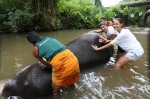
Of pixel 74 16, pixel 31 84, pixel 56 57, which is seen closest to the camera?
pixel 56 57

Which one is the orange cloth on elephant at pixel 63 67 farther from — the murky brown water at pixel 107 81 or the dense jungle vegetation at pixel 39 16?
the dense jungle vegetation at pixel 39 16

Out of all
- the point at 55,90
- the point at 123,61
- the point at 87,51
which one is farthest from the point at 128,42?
the point at 55,90

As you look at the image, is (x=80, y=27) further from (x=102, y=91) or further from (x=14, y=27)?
(x=102, y=91)

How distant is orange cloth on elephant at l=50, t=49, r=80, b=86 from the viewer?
10.8 ft

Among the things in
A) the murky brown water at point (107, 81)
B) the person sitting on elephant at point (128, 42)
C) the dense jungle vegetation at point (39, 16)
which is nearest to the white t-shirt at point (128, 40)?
the person sitting on elephant at point (128, 42)

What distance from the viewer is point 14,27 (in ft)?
38.7

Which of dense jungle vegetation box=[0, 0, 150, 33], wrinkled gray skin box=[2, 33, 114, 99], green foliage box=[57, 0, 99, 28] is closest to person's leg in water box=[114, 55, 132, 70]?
wrinkled gray skin box=[2, 33, 114, 99]

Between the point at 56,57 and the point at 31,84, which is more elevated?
the point at 56,57

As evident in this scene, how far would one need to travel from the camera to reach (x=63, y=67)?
3295 millimetres

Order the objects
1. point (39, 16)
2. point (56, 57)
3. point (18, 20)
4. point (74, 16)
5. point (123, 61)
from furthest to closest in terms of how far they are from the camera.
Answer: point (74, 16), point (39, 16), point (18, 20), point (123, 61), point (56, 57)

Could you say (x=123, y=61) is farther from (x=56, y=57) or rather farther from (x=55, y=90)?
(x=56, y=57)

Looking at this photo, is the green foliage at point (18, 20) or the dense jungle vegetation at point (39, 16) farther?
the dense jungle vegetation at point (39, 16)

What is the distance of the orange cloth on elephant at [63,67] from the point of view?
3.29 metres

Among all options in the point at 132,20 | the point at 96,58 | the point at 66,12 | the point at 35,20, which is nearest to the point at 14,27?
the point at 35,20
